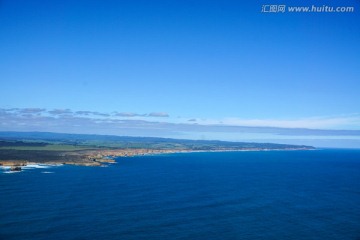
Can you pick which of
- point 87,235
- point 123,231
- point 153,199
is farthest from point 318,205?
point 87,235

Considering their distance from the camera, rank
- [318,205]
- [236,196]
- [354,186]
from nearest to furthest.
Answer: [318,205] < [236,196] < [354,186]

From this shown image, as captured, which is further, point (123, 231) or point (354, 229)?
point (354, 229)

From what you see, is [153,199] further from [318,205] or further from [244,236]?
[318,205]

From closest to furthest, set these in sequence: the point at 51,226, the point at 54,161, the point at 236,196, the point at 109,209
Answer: the point at 51,226 → the point at 109,209 → the point at 236,196 → the point at 54,161

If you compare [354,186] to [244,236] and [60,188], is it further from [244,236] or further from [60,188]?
[60,188]

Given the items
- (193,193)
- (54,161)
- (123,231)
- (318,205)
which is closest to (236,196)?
(193,193)

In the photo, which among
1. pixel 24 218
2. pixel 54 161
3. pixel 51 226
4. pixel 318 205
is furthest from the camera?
pixel 54 161
